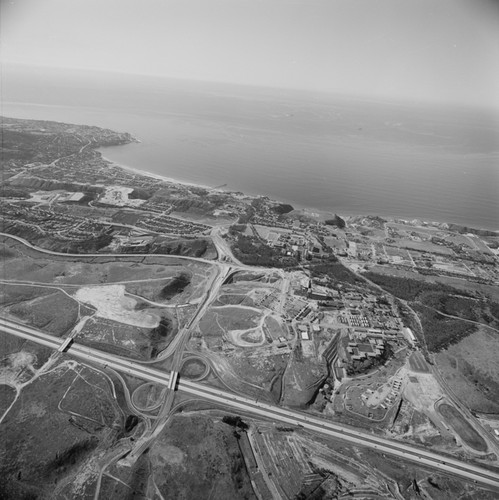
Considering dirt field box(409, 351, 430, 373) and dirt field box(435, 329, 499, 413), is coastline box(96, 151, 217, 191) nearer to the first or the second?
dirt field box(409, 351, 430, 373)

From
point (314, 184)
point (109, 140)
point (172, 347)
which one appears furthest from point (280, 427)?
point (109, 140)

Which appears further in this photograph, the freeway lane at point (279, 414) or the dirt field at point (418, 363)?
the dirt field at point (418, 363)

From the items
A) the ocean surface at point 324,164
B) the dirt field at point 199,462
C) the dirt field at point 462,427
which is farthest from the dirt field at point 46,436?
the ocean surface at point 324,164

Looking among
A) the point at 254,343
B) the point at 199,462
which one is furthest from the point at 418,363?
the point at 199,462

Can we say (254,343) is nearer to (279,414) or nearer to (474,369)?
(279,414)

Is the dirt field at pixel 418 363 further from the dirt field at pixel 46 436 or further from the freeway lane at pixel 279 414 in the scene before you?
the dirt field at pixel 46 436

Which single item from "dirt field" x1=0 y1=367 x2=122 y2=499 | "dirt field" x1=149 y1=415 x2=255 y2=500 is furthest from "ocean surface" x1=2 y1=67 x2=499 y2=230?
"dirt field" x1=0 y1=367 x2=122 y2=499

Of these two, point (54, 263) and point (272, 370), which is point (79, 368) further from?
point (54, 263)
